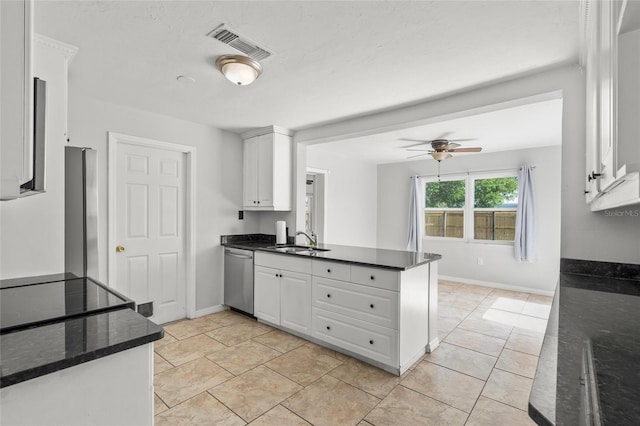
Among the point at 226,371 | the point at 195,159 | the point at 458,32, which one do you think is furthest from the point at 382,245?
the point at 458,32

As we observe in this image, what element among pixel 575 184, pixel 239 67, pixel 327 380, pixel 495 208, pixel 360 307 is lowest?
pixel 327 380

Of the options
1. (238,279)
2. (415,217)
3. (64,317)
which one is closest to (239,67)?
(64,317)

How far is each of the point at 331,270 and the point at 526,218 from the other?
3.90 meters

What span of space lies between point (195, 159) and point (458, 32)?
3110 mm

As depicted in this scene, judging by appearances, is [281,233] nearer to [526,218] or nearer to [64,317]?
[64,317]

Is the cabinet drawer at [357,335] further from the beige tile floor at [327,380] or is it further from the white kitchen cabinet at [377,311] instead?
the beige tile floor at [327,380]

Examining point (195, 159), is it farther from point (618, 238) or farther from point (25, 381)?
point (618, 238)

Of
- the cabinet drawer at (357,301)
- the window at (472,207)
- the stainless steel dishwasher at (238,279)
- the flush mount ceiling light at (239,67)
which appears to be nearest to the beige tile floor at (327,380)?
the stainless steel dishwasher at (238,279)

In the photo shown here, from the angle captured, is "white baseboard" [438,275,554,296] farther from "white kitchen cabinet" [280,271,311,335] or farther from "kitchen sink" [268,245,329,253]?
"white kitchen cabinet" [280,271,311,335]


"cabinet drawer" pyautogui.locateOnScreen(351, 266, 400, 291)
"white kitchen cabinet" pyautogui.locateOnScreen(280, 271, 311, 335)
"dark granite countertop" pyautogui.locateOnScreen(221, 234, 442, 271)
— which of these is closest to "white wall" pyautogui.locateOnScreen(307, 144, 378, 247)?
"dark granite countertop" pyautogui.locateOnScreen(221, 234, 442, 271)

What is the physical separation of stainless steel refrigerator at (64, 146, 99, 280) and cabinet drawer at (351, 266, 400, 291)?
76.3 inches

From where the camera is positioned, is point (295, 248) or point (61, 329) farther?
point (295, 248)

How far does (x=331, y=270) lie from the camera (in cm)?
296

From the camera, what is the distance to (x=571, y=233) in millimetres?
2203
